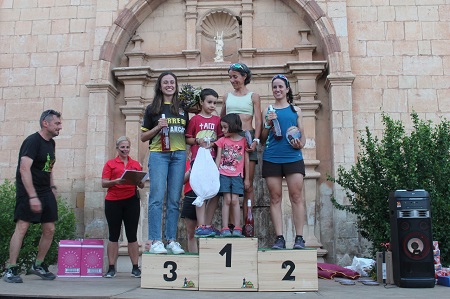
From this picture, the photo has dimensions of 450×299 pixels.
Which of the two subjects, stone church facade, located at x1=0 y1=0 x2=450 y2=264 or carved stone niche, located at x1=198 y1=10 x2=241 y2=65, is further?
carved stone niche, located at x1=198 y1=10 x2=241 y2=65

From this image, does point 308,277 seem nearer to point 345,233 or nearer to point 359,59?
point 345,233

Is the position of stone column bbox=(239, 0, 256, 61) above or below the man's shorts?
above

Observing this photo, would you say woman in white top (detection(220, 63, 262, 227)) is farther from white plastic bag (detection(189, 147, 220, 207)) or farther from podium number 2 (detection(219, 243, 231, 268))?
podium number 2 (detection(219, 243, 231, 268))

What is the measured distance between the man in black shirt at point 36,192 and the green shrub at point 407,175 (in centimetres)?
465

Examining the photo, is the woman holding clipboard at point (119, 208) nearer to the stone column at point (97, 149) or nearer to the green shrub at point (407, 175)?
the stone column at point (97, 149)

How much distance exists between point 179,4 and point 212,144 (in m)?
6.06

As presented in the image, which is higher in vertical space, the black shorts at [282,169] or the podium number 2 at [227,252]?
the black shorts at [282,169]

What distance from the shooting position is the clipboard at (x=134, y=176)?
5.66m

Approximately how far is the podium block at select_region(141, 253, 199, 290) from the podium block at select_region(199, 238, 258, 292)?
3.8 inches

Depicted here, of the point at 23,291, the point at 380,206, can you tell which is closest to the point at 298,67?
the point at 380,206

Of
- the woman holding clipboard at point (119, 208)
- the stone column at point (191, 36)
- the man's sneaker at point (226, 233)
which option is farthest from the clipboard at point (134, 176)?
the stone column at point (191, 36)

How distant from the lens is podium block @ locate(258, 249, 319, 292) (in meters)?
4.67

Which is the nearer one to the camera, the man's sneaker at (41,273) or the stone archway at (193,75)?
the man's sneaker at (41,273)

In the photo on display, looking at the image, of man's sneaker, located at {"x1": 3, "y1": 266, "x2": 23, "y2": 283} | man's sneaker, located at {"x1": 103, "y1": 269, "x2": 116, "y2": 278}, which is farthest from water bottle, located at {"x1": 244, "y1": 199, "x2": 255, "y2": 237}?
man's sneaker, located at {"x1": 3, "y1": 266, "x2": 23, "y2": 283}
